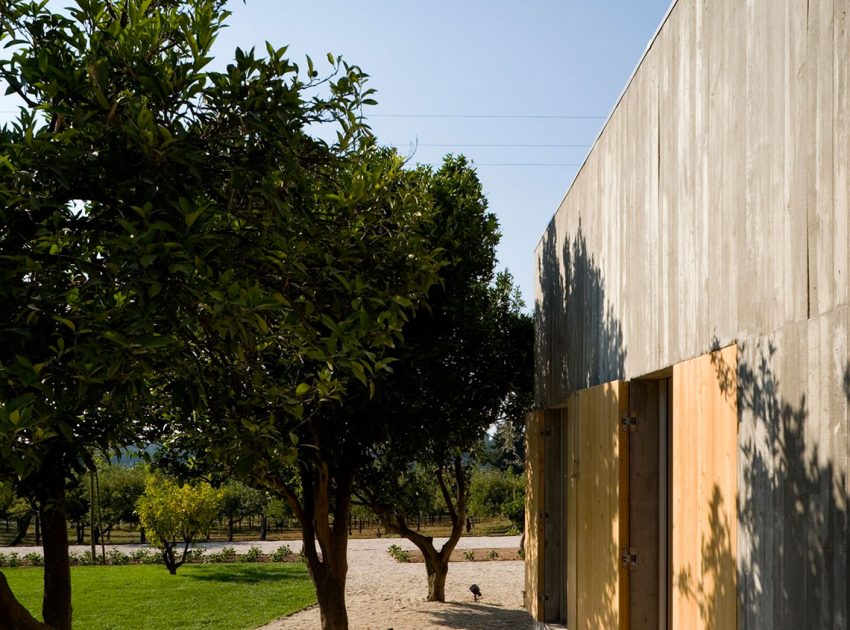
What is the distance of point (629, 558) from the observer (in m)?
4.93

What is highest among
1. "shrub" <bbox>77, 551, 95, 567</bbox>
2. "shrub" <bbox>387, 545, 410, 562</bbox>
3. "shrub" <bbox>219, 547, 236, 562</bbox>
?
"shrub" <bbox>387, 545, 410, 562</bbox>

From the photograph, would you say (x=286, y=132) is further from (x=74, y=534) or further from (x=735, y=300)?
(x=74, y=534)

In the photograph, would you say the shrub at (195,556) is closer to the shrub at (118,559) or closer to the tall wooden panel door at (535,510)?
the shrub at (118,559)

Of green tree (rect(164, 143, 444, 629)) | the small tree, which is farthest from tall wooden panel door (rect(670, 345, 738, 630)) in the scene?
the small tree

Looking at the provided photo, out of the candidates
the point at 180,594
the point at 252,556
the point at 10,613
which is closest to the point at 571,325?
the point at 10,613

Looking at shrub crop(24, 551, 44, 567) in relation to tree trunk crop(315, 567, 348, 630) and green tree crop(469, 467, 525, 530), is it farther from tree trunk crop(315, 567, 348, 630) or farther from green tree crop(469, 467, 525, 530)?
tree trunk crop(315, 567, 348, 630)

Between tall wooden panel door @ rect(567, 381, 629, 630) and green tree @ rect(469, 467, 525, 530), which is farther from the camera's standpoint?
green tree @ rect(469, 467, 525, 530)

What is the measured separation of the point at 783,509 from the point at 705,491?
30.8 inches

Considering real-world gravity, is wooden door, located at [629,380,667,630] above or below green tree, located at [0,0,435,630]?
below

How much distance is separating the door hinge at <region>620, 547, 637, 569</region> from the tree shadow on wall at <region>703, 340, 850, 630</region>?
154 cm

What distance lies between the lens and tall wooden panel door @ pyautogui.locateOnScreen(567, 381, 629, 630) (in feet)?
16.3

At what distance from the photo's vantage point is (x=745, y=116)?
10.8ft

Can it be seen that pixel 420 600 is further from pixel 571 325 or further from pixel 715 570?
pixel 715 570

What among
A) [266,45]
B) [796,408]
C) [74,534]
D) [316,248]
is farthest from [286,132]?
[74,534]
